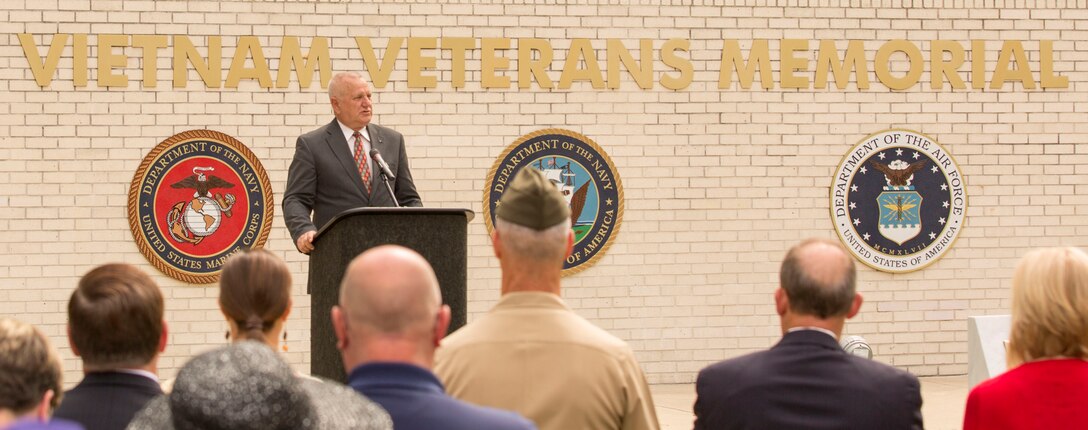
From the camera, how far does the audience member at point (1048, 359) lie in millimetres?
3234

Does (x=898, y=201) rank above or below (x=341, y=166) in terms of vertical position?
below

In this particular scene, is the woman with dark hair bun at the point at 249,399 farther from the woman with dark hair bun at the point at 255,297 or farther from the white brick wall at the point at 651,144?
the white brick wall at the point at 651,144

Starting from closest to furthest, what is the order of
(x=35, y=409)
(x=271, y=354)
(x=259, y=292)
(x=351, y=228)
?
(x=271, y=354), (x=35, y=409), (x=259, y=292), (x=351, y=228)

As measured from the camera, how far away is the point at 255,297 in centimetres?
336

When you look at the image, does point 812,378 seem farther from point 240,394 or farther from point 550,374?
point 240,394

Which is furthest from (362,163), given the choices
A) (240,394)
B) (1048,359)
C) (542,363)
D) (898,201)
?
(898,201)

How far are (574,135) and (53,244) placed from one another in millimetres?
3604

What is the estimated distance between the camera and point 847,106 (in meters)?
9.71

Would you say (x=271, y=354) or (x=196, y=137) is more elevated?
(x=196, y=137)

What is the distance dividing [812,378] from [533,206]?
2.48 ft

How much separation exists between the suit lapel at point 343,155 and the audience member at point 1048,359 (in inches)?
133

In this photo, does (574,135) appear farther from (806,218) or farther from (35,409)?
(35,409)

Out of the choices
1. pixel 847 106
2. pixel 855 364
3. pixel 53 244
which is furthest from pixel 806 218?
pixel 855 364

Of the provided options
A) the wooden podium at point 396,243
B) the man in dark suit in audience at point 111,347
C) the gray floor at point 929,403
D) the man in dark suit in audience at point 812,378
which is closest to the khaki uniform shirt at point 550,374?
the man in dark suit in audience at point 812,378
